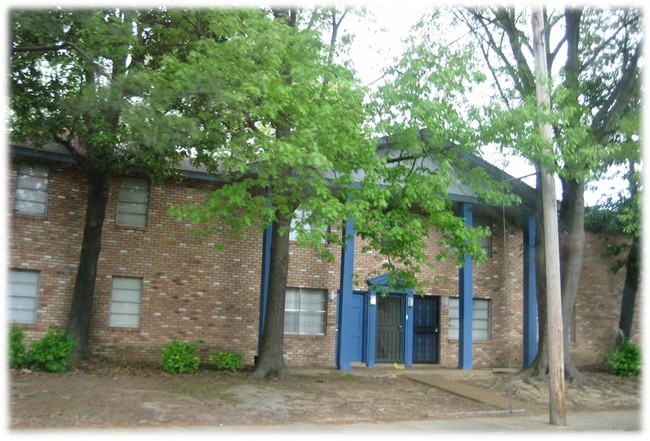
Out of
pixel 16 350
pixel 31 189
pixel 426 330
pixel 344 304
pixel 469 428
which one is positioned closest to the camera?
pixel 469 428

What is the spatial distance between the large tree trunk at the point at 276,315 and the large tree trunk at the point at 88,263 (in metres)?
4.24

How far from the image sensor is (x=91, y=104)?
1277cm

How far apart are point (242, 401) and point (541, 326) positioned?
29.6 feet

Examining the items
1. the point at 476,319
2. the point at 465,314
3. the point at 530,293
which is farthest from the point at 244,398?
the point at 530,293

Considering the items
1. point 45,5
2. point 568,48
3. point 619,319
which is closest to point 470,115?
point 568,48

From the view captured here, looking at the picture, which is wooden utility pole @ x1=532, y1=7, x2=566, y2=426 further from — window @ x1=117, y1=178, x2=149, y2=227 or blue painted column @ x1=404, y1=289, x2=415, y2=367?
window @ x1=117, y1=178, x2=149, y2=227

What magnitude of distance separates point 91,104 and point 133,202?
5.02 meters

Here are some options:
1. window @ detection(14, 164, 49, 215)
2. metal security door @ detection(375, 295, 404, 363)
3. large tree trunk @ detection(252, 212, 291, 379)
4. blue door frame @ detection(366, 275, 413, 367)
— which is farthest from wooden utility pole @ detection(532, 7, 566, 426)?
window @ detection(14, 164, 49, 215)

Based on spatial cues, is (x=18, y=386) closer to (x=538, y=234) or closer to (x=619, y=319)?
(x=538, y=234)

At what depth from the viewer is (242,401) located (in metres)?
12.7

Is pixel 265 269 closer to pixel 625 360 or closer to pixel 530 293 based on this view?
pixel 530 293

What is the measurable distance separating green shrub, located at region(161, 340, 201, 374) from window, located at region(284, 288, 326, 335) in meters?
3.17

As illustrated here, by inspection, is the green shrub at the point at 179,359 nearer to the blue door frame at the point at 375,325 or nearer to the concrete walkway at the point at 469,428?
the blue door frame at the point at 375,325

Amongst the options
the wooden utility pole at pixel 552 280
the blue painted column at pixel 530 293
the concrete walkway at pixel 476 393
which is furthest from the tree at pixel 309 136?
the blue painted column at pixel 530 293
